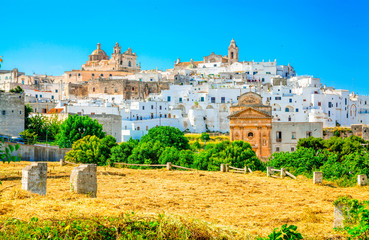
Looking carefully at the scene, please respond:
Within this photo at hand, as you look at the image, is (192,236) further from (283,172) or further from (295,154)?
(295,154)

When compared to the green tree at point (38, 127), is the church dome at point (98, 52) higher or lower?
higher

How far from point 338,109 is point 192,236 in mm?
63597

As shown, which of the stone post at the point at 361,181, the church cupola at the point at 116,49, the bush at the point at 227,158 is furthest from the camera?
the church cupola at the point at 116,49

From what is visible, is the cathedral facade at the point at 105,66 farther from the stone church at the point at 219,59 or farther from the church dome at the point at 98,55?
the stone church at the point at 219,59

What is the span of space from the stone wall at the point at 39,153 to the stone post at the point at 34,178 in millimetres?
16817

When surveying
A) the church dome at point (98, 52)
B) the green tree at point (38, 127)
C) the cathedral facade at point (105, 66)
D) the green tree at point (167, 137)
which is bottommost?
the green tree at point (167, 137)

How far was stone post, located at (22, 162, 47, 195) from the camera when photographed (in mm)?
9555

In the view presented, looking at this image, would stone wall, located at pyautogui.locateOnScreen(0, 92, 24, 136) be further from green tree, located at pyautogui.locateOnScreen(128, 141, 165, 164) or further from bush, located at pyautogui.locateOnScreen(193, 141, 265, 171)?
bush, located at pyautogui.locateOnScreen(193, 141, 265, 171)

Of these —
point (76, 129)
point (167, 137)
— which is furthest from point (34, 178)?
point (76, 129)

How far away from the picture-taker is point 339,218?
760 cm

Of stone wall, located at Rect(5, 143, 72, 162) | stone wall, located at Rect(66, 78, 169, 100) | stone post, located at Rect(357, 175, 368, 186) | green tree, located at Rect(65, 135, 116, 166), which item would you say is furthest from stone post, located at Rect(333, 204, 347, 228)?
stone wall, located at Rect(66, 78, 169, 100)

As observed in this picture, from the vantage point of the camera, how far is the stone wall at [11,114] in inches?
1291

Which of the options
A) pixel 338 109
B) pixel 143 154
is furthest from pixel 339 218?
pixel 338 109

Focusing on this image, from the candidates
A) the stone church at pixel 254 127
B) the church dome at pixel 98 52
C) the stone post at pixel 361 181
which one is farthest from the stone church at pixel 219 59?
the stone post at pixel 361 181
